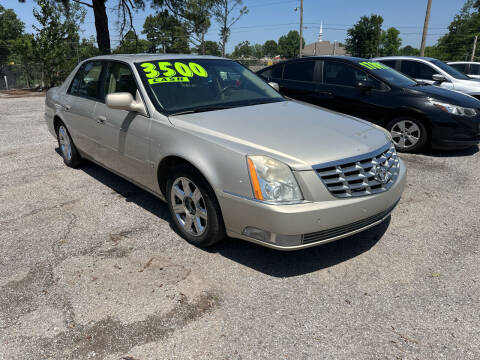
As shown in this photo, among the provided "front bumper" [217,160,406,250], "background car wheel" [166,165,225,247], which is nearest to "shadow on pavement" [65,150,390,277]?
"background car wheel" [166,165,225,247]

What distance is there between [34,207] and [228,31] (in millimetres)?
37683

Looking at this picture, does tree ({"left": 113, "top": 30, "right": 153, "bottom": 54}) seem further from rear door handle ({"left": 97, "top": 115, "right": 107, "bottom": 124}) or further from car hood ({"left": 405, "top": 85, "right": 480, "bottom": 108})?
rear door handle ({"left": 97, "top": 115, "right": 107, "bottom": 124})

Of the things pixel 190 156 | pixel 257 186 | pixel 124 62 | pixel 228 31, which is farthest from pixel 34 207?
pixel 228 31

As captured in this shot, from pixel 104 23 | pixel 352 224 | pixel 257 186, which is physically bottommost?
pixel 352 224

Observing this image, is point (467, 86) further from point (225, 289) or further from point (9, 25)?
point (9, 25)

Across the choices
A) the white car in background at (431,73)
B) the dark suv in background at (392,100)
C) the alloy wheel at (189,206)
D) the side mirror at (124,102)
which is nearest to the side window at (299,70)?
the dark suv in background at (392,100)

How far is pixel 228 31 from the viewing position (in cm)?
3859

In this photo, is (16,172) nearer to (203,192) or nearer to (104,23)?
(203,192)

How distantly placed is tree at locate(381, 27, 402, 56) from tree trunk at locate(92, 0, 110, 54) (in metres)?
72.3

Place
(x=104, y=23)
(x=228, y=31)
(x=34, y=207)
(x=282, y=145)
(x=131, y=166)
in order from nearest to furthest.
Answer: (x=282, y=145)
(x=131, y=166)
(x=34, y=207)
(x=104, y=23)
(x=228, y=31)

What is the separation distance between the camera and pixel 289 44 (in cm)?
12175

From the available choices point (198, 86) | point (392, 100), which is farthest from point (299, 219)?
point (392, 100)

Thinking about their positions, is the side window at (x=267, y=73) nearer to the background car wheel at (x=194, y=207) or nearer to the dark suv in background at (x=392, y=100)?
the dark suv in background at (x=392, y=100)

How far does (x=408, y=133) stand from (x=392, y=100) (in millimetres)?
615
